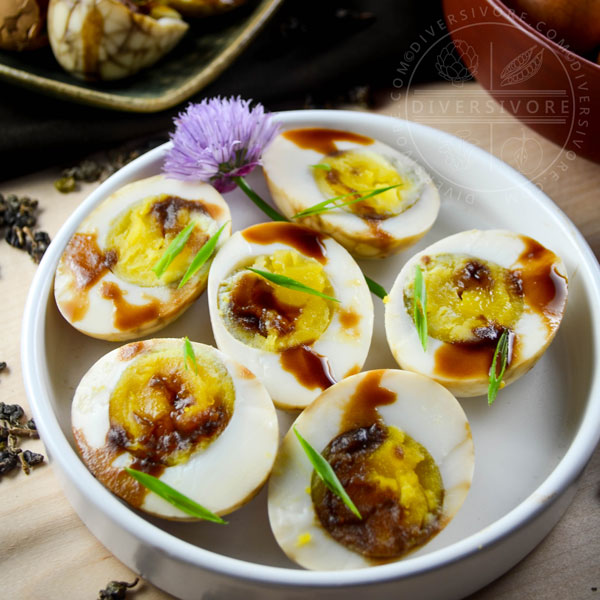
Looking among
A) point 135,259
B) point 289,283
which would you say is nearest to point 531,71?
point 289,283

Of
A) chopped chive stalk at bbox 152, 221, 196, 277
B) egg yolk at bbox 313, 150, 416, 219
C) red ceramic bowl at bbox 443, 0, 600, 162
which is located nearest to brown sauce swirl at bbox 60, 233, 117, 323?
chopped chive stalk at bbox 152, 221, 196, 277

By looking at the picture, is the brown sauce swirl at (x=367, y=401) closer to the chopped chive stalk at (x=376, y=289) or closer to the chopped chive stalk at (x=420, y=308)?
the chopped chive stalk at (x=420, y=308)

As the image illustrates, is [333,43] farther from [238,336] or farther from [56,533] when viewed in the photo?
[56,533]

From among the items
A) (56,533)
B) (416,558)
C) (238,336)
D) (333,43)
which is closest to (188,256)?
(238,336)

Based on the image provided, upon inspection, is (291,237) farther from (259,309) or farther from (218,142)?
(218,142)

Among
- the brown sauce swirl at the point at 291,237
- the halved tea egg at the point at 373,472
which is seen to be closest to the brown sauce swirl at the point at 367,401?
the halved tea egg at the point at 373,472

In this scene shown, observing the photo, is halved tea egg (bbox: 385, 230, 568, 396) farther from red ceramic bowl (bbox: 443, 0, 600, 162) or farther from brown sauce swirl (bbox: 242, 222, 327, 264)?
red ceramic bowl (bbox: 443, 0, 600, 162)
